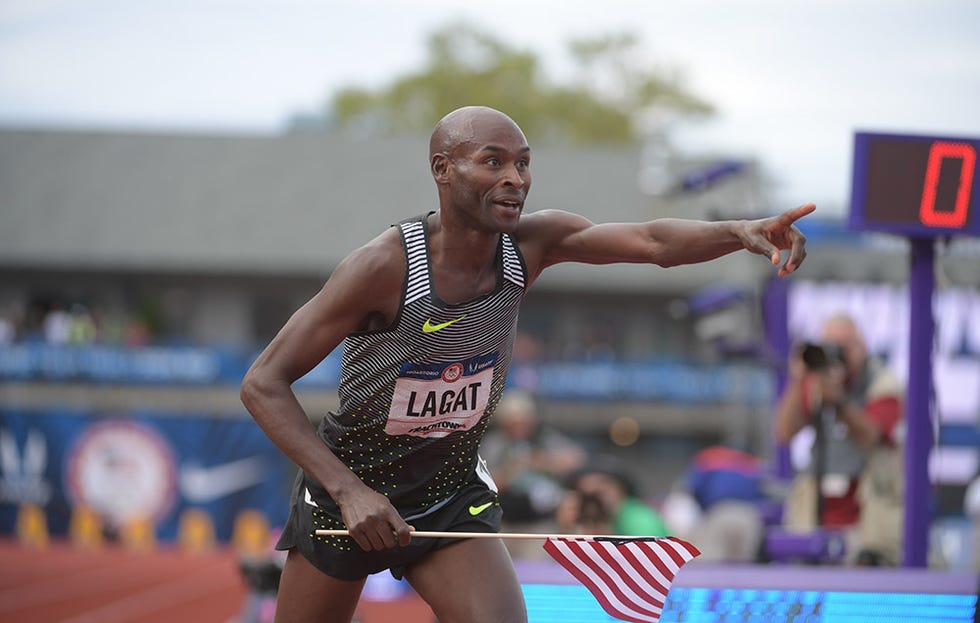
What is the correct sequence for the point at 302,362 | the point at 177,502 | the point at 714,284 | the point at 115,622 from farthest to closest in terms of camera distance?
the point at 714,284, the point at 177,502, the point at 115,622, the point at 302,362

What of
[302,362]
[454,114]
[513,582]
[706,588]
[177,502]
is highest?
[454,114]

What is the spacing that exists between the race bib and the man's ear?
51 centimetres

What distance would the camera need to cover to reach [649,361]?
79.1 ft

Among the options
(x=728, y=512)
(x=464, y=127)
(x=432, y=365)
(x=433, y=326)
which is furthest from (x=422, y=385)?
(x=728, y=512)

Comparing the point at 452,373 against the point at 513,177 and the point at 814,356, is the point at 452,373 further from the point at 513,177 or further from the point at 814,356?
the point at 814,356

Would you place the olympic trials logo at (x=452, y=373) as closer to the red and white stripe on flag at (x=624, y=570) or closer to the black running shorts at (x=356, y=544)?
the black running shorts at (x=356, y=544)

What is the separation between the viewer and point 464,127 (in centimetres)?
335

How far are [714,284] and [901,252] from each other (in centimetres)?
388

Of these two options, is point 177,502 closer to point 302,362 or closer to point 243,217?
point 243,217

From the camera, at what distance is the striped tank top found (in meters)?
3.40

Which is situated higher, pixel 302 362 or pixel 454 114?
pixel 454 114

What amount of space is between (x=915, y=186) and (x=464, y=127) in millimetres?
2861

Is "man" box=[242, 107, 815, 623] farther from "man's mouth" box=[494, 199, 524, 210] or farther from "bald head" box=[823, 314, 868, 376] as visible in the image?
"bald head" box=[823, 314, 868, 376]

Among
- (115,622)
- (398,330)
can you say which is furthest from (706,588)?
(115,622)
